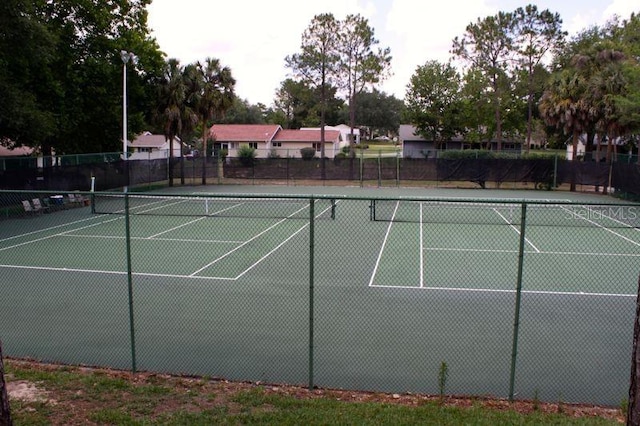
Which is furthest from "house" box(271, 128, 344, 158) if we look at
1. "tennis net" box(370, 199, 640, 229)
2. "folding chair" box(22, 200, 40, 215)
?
"folding chair" box(22, 200, 40, 215)

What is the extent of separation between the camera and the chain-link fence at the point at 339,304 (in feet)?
26.0

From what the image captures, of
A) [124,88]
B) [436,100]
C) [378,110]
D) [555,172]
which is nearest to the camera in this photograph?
[124,88]

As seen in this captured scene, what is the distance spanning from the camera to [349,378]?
775cm

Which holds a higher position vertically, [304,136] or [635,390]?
[304,136]

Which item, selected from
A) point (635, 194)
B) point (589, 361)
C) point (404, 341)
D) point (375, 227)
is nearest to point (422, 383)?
point (404, 341)

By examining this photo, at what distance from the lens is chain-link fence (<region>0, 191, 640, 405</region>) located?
26.0 ft

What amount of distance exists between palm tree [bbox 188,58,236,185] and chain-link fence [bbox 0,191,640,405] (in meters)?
19.3

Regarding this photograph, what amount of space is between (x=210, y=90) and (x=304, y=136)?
33.2 meters

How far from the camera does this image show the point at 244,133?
71625 millimetres

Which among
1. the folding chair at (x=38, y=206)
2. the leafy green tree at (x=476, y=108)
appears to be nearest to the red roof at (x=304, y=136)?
the leafy green tree at (x=476, y=108)

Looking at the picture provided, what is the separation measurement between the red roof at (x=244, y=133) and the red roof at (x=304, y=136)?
990 mm

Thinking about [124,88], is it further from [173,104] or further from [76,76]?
[173,104]

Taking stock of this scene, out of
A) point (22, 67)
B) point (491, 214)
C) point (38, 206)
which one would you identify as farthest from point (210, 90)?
point (491, 214)

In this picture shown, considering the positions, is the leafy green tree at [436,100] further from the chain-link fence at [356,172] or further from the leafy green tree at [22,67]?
the leafy green tree at [22,67]
